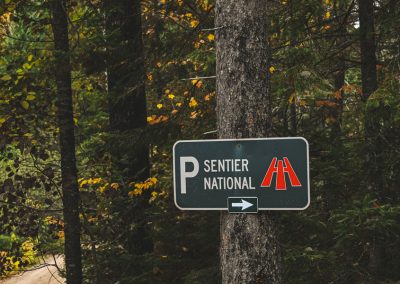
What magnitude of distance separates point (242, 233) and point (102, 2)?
16.8 feet

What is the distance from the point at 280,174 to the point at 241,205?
0.33 meters

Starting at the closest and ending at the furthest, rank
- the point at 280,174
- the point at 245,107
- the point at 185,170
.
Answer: the point at 280,174 < the point at 185,170 < the point at 245,107

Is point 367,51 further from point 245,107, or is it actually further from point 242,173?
point 242,173

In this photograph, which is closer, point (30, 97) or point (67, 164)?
point (30, 97)

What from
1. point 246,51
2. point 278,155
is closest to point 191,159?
point 278,155

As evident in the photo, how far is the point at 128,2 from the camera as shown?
8.59m

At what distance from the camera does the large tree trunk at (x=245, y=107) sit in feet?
11.9

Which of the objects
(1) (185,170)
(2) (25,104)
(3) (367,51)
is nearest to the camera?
(1) (185,170)

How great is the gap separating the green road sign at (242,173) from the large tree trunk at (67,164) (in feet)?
11.1

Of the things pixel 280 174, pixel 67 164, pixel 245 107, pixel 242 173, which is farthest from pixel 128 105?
pixel 280 174

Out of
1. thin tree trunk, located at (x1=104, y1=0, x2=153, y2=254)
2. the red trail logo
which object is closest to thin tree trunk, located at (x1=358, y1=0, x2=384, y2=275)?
thin tree trunk, located at (x1=104, y1=0, x2=153, y2=254)

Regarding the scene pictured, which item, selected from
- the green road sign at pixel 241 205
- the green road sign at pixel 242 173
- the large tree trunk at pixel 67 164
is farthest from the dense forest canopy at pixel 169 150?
the green road sign at pixel 241 205

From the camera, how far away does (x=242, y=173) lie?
11.2ft

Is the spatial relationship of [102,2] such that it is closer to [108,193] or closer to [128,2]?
[128,2]
